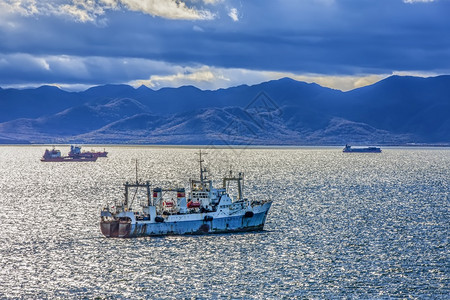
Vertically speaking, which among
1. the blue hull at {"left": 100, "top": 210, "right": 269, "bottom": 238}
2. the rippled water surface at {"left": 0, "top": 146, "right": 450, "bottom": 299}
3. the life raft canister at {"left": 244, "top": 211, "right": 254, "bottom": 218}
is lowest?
the rippled water surface at {"left": 0, "top": 146, "right": 450, "bottom": 299}

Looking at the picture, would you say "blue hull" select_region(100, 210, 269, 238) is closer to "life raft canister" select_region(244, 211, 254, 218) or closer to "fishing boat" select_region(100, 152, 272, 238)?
"fishing boat" select_region(100, 152, 272, 238)

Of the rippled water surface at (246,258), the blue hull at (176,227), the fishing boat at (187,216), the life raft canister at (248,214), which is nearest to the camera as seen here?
the rippled water surface at (246,258)

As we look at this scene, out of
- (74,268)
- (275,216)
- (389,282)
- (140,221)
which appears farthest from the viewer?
(275,216)

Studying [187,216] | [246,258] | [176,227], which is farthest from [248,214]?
[246,258]

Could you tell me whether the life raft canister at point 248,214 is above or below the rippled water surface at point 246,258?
above

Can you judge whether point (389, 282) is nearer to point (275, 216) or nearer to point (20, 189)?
point (275, 216)

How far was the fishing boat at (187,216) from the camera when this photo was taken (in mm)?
Answer: 103562

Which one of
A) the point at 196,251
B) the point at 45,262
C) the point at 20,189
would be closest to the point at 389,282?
the point at 196,251

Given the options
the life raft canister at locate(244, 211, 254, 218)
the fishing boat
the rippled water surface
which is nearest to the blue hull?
the fishing boat

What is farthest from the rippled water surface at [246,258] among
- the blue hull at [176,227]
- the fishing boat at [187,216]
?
the fishing boat at [187,216]

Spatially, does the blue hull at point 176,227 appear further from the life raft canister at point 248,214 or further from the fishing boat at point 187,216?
the life raft canister at point 248,214

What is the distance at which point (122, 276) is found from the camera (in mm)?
80062

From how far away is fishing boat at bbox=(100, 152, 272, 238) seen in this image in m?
104

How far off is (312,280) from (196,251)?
67.8 ft
